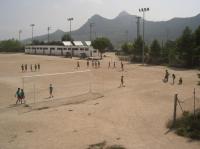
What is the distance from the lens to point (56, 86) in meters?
37.4

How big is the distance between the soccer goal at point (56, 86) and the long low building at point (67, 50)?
4137cm

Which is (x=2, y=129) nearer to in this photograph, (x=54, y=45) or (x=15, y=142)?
(x=15, y=142)

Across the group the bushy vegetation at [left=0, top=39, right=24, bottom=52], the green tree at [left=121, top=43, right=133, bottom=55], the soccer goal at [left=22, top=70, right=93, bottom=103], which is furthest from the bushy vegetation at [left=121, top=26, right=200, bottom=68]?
the bushy vegetation at [left=0, top=39, right=24, bottom=52]

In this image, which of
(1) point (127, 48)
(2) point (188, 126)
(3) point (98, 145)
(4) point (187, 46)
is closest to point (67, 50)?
(1) point (127, 48)

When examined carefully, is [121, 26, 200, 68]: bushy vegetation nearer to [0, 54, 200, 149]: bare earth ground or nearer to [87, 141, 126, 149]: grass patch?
[0, 54, 200, 149]: bare earth ground

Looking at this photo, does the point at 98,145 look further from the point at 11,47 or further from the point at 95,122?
the point at 11,47

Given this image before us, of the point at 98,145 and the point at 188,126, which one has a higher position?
the point at 188,126

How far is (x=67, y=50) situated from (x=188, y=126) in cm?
7979

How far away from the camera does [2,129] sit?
1833 cm

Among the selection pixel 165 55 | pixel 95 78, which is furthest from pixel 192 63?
pixel 95 78

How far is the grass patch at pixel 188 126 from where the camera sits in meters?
16.8

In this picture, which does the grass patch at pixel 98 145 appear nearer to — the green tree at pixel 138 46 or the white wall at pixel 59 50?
the green tree at pixel 138 46

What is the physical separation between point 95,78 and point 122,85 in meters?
8.10

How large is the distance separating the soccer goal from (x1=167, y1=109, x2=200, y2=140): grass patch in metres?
14.0
